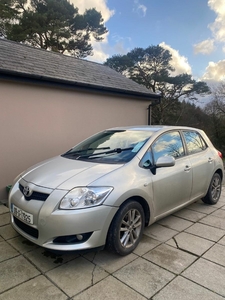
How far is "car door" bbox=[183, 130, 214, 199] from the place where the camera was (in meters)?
3.65

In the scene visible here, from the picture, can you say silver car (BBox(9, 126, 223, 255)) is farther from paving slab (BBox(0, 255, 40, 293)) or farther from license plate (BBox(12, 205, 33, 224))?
paving slab (BBox(0, 255, 40, 293))

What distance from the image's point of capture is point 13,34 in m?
15.3

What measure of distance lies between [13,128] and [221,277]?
4.52 meters

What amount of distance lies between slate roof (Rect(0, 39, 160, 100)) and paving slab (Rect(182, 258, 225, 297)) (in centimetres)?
465

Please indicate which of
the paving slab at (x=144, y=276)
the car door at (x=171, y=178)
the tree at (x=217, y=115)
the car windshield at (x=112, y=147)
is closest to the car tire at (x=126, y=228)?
the paving slab at (x=144, y=276)

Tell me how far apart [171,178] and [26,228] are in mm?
1970

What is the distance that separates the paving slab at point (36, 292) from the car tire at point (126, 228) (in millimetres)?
665

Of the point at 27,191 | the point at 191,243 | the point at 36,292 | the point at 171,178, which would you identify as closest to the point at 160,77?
the point at 171,178

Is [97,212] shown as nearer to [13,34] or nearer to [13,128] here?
[13,128]

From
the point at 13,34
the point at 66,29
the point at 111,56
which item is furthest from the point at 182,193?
the point at 111,56

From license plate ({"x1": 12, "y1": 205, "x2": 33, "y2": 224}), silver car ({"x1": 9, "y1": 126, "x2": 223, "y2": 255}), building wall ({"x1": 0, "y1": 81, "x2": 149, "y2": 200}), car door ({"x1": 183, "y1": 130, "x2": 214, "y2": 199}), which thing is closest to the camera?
silver car ({"x1": 9, "y1": 126, "x2": 223, "y2": 255})

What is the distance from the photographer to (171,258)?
255 cm

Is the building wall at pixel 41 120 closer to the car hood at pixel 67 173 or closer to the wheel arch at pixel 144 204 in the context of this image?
the car hood at pixel 67 173

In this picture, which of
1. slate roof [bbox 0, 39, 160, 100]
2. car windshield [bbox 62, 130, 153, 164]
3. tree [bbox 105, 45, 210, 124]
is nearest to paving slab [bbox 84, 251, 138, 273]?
car windshield [bbox 62, 130, 153, 164]
